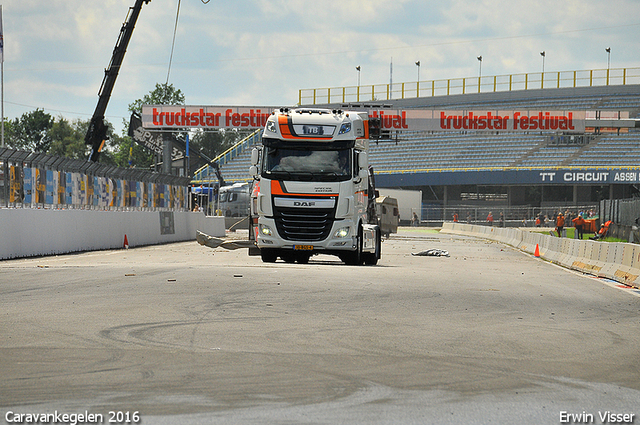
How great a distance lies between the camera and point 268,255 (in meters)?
20.4

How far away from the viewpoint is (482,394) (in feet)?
19.2

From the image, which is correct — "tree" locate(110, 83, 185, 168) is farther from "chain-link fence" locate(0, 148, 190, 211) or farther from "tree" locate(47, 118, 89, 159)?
"chain-link fence" locate(0, 148, 190, 211)

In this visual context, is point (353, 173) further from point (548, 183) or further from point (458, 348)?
point (548, 183)

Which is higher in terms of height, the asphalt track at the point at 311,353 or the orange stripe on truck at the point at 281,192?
the orange stripe on truck at the point at 281,192

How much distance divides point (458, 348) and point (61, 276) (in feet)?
29.1

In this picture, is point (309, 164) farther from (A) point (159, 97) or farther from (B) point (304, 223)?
(A) point (159, 97)

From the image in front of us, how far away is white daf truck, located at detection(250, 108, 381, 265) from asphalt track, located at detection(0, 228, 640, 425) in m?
5.06

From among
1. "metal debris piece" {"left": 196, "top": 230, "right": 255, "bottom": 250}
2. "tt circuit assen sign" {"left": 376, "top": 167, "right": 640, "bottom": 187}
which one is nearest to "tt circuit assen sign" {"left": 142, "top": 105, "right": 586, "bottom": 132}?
"tt circuit assen sign" {"left": 376, "top": 167, "right": 640, "bottom": 187}

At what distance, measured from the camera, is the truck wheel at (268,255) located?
66.4ft

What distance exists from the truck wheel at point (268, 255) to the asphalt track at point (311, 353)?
6501 mm

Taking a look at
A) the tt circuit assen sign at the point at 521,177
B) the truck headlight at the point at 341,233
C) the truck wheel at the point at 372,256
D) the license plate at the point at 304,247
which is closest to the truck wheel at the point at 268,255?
the license plate at the point at 304,247

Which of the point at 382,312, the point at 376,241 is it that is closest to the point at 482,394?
A: the point at 382,312

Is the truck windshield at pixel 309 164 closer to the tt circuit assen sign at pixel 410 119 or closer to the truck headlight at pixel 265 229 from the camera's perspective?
the truck headlight at pixel 265 229

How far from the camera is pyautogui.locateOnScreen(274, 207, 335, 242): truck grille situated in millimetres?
18609
